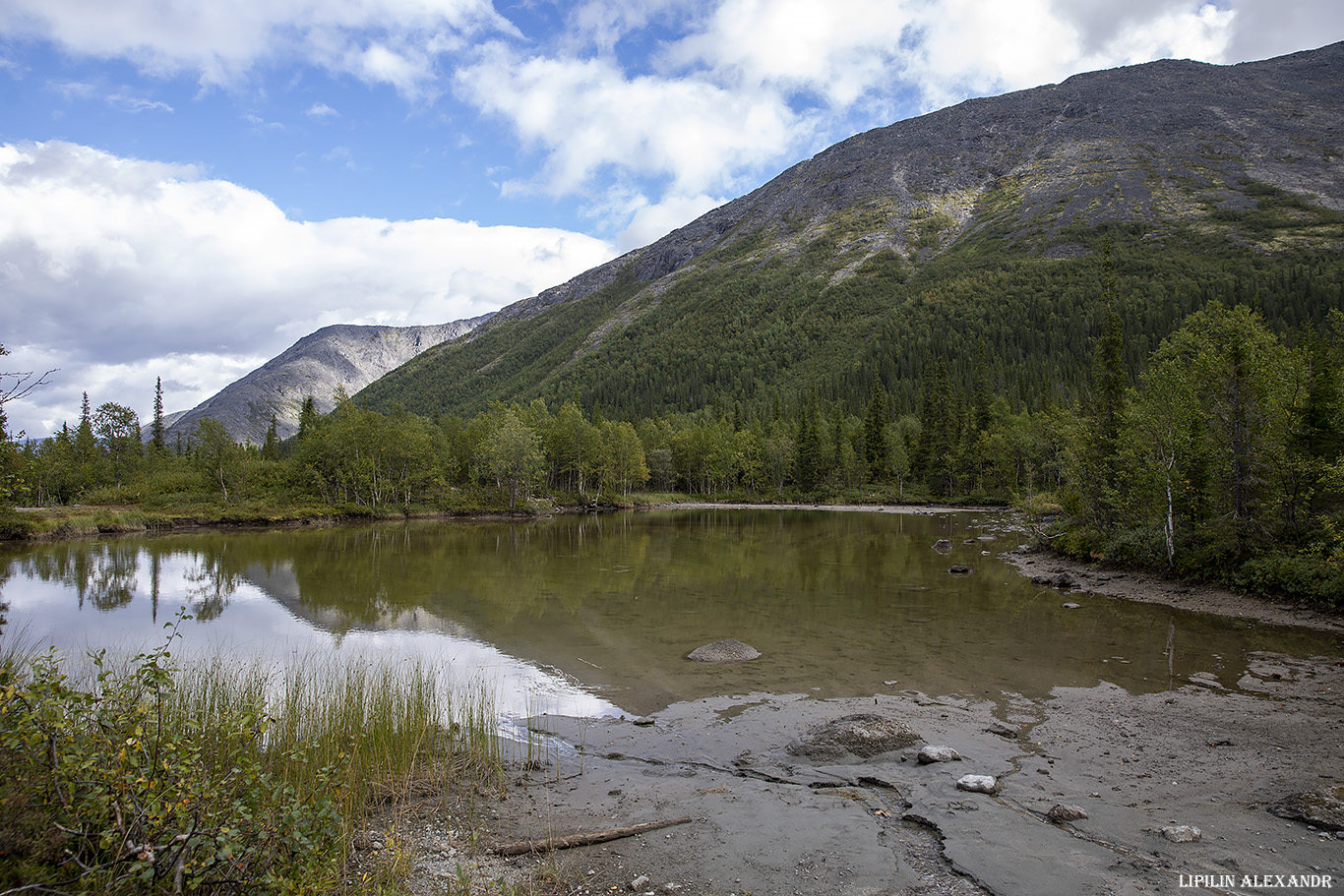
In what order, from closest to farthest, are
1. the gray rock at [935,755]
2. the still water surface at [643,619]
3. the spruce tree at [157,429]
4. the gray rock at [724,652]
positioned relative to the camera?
the gray rock at [935,755] → the still water surface at [643,619] → the gray rock at [724,652] → the spruce tree at [157,429]

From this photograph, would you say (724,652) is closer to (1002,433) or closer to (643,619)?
(643,619)

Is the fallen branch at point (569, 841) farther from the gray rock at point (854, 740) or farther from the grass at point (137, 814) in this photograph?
the gray rock at point (854, 740)

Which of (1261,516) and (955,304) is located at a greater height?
(955,304)

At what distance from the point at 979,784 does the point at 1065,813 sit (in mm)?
1109

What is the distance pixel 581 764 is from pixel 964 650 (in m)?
11.2

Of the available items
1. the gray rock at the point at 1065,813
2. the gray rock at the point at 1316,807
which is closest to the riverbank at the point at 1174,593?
the gray rock at the point at 1316,807

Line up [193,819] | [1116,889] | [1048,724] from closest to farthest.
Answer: [193,819] → [1116,889] → [1048,724]

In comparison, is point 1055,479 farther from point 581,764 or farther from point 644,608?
point 581,764

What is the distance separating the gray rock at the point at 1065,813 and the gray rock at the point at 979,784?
2.64ft

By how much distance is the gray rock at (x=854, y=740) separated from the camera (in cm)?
993

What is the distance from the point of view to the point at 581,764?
32.4ft

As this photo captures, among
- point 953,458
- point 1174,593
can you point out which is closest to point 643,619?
point 1174,593

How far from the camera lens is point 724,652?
1606cm

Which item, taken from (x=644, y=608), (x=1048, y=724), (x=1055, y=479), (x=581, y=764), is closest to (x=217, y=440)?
(x=644, y=608)
